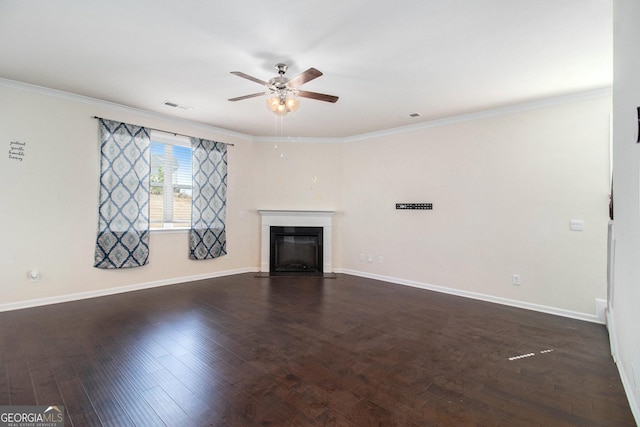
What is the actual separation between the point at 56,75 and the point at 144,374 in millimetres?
3376

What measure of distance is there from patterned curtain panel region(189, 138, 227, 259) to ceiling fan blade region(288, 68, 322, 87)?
3.01 metres

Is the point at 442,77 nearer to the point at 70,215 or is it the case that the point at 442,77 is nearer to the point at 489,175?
the point at 489,175

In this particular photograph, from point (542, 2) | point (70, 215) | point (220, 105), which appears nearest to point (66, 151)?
point (70, 215)

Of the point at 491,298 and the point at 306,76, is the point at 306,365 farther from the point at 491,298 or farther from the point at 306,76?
the point at 491,298

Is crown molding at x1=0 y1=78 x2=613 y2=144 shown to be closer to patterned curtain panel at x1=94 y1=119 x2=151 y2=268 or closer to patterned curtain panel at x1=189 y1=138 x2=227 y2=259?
patterned curtain panel at x1=94 y1=119 x2=151 y2=268

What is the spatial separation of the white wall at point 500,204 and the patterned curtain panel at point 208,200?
8.81 ft

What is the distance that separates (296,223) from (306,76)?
3.63 m

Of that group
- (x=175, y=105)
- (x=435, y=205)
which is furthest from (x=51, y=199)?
(x=435, y=205)

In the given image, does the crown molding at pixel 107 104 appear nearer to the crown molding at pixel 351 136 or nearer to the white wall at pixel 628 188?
the crown molding at pixel 351 136

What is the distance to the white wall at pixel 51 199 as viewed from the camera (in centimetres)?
349

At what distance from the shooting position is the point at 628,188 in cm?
175

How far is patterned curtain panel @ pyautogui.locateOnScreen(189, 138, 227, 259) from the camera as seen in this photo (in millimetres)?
5145

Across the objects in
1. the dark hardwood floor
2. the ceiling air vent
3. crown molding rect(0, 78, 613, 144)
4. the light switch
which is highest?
the ceiling air vent

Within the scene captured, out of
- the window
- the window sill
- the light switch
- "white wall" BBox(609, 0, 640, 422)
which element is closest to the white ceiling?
"white wall" BBox(609, 0, 640, 422)
